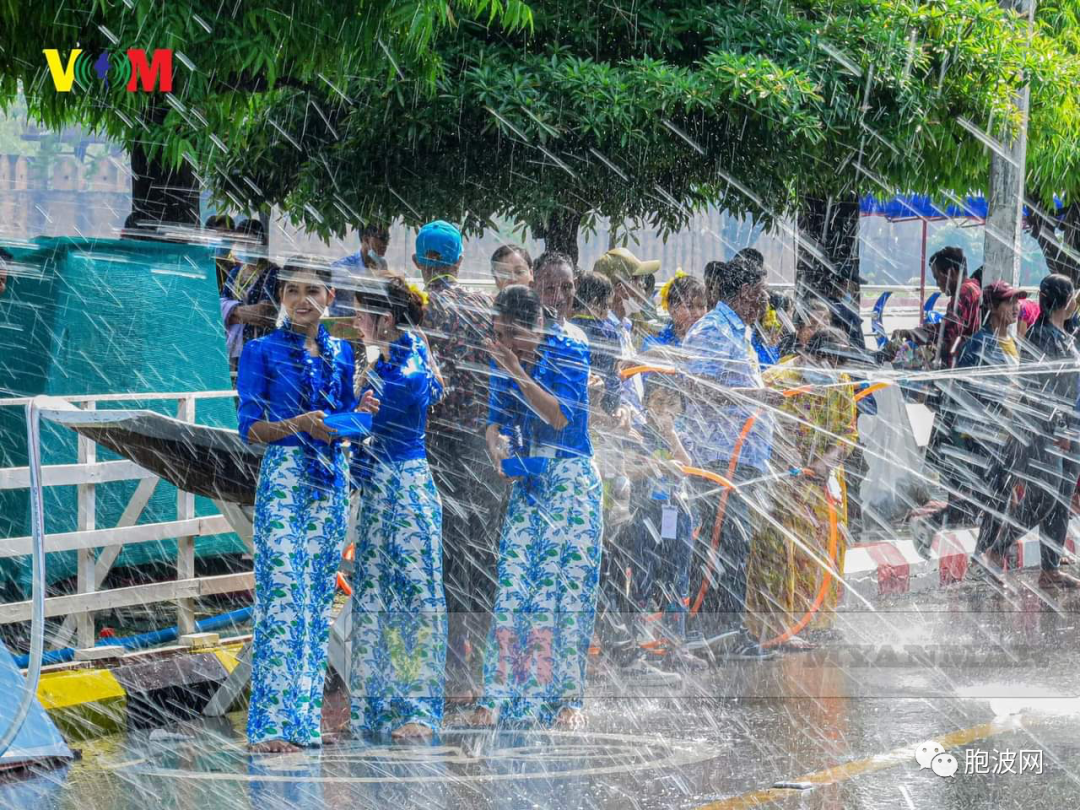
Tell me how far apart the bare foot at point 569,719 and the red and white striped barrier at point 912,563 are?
3.60 m

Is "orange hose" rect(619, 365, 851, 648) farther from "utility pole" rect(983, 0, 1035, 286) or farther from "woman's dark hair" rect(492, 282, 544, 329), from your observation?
"utility pole" rect(983, 0, 1035, 286)

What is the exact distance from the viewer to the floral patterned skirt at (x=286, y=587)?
6.10 m

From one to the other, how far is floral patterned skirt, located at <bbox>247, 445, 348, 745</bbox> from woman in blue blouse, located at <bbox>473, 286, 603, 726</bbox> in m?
0.81

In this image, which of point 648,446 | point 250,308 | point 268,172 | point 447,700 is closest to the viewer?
point 447,700

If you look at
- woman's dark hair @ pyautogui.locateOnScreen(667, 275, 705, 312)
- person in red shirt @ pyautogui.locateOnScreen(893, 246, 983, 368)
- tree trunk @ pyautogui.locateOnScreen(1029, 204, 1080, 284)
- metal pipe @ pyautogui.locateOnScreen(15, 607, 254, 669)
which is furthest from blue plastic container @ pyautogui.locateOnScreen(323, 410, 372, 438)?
tree trunk @ pyautogui.locateOnScreen(1029, 204, 1080, 284)

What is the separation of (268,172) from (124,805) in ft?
21.2

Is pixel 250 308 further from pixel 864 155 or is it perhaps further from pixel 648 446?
pixel 864 155

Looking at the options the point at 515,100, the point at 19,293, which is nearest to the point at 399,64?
the point at 515,100

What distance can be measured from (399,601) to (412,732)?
53cm

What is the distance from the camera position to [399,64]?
9500 mm

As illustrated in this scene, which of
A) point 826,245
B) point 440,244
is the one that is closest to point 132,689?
point 440,244

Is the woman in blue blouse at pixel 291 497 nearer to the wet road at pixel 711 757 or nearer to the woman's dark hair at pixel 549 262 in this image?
the wet road at pixel 711 757

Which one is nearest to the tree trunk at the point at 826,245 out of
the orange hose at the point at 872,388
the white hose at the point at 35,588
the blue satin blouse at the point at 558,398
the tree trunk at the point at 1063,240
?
the tree trunk at the point at 1063,240

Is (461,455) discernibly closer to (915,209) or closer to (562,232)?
(562,232)
